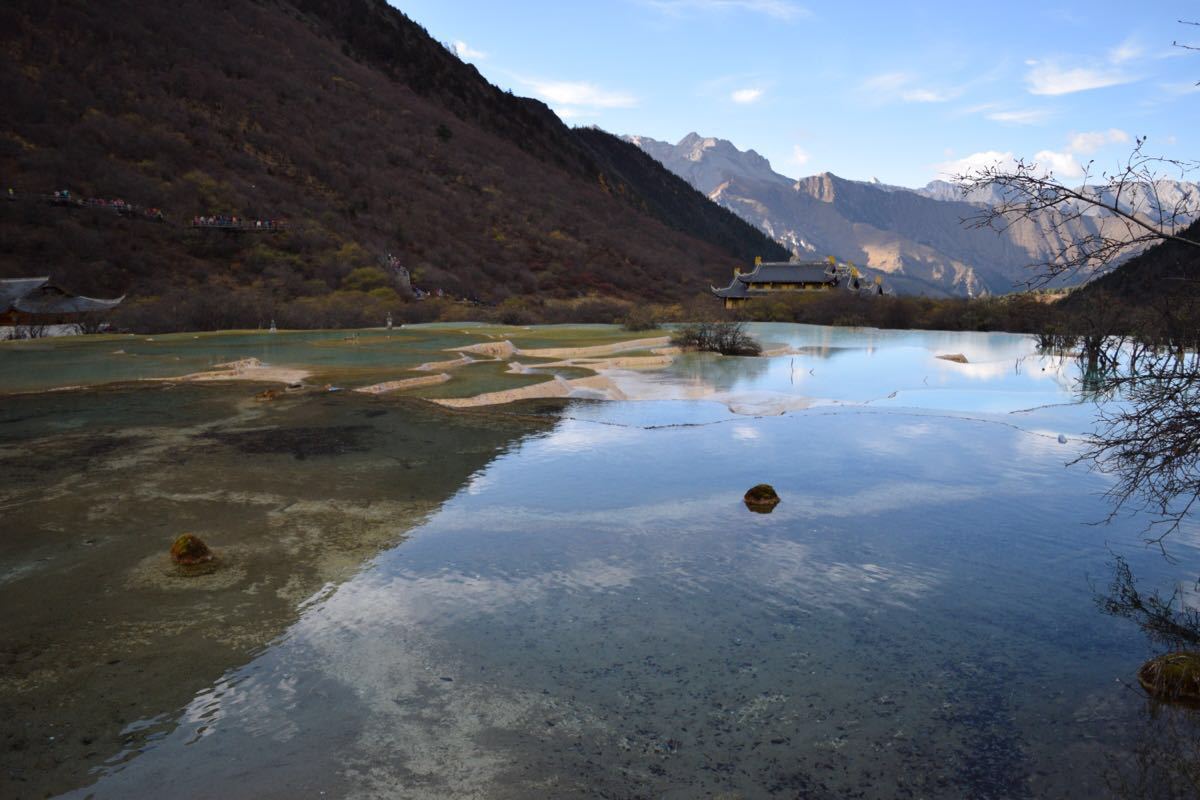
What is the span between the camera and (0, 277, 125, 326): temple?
2844cm

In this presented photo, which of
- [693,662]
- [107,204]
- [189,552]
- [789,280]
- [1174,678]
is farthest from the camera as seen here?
[789,280]

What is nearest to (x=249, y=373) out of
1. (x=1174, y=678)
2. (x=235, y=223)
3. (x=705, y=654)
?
(x=705, y=654)

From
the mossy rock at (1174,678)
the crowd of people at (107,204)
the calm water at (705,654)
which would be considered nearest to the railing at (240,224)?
the crowd of people at (107,204)

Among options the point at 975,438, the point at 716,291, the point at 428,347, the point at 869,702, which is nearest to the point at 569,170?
the point at 716,291

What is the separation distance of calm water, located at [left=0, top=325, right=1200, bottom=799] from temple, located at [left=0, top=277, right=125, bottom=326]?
26260 mm

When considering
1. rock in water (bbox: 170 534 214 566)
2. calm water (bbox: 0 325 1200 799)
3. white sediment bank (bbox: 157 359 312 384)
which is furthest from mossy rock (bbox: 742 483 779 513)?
white sediment bank (bbox: 157 359 312 384)

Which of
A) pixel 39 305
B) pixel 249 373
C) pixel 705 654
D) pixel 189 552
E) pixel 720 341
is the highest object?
pixel 39 305

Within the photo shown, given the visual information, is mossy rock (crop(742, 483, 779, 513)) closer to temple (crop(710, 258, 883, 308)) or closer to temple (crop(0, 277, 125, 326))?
temple (crop(0, 277, 125, 326))

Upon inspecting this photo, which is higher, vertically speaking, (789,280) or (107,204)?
(107,204)

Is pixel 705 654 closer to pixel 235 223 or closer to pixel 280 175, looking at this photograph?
pixel 235 223

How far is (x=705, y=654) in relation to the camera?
4730 millimetres

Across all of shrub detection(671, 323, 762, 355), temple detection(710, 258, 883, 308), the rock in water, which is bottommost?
the rock in water

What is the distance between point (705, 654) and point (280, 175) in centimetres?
6345

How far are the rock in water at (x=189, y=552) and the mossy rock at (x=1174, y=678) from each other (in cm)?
653
